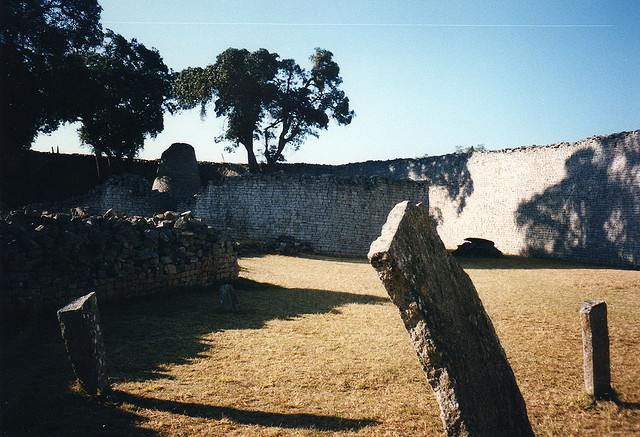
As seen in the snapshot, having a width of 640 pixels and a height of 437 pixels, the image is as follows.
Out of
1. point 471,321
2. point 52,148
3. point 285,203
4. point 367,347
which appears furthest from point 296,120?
point 471,321

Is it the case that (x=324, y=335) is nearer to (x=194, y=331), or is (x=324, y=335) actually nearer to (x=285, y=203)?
(x=194, y=331)

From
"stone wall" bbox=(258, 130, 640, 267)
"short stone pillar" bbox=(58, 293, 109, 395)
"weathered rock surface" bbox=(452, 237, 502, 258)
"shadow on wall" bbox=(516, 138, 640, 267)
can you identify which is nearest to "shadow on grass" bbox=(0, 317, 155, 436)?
"short stone pillar" bbox=(58, 293, 109, 395)

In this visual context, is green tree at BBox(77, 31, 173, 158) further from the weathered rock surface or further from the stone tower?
the weathered rock surface

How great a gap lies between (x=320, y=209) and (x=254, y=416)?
13266mm

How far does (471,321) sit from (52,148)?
95.9ft

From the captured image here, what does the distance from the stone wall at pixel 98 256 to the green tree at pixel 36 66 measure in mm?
19252

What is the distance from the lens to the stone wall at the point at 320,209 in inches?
639

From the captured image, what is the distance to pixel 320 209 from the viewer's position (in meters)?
16.2

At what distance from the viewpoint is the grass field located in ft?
9.99

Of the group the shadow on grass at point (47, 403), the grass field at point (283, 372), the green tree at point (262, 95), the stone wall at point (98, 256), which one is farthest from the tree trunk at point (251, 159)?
the shadow on grass at point (47, 403)

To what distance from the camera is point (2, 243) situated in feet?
17.5

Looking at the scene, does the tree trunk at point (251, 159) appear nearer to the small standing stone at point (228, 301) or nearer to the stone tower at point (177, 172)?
the stone tower at point (177, 172)

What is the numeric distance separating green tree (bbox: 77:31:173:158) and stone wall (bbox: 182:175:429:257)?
1384cm

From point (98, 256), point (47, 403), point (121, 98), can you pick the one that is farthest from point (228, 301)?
point (121, 98)
